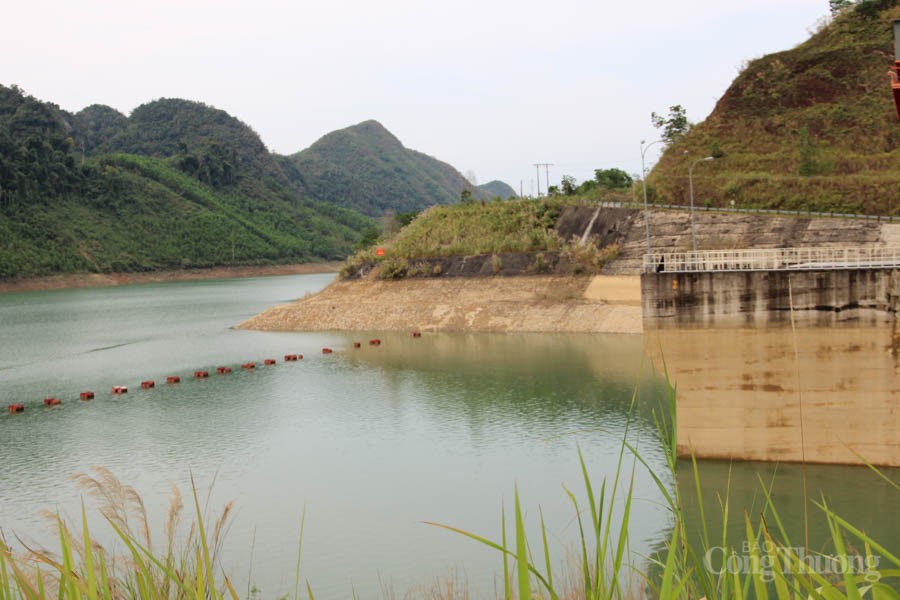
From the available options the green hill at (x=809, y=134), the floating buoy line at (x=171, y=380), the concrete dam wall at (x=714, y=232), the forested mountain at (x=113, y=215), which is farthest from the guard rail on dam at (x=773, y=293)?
the forested mountain at (x=113, y=215)

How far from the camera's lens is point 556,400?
30.1 meters

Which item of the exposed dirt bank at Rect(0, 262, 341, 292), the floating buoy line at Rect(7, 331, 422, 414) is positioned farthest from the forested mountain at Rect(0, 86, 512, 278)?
the floating buoy line at Rect(7, 331, 422, 414)

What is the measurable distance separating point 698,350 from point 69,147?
168373 millimetres

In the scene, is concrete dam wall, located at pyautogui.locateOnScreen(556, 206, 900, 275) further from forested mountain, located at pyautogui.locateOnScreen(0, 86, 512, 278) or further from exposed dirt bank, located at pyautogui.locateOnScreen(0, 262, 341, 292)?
exposed dirt bank, located at pyautogui.locateOnScreen(0, 262, 341, 292)

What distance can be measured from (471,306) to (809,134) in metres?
31.1

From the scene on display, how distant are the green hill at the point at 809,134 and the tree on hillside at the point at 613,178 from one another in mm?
12182

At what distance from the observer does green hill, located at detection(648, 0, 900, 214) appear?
2135 inches

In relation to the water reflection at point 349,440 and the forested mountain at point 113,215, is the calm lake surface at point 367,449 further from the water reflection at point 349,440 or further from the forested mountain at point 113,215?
the forested mountain at point 113,215

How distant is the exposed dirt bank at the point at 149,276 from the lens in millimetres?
122750

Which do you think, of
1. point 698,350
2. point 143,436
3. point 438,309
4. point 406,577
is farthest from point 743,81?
point 406,577

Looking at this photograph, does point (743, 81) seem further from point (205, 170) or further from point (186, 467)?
point (205, 170)

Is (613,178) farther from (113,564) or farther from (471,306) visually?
(113,564)

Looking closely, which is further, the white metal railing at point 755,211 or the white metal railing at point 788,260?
the white metal railing at point 755,211

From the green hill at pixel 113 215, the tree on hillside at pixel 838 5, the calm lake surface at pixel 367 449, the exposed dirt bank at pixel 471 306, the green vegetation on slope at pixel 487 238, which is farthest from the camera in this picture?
the green hill at pixel 113 215
